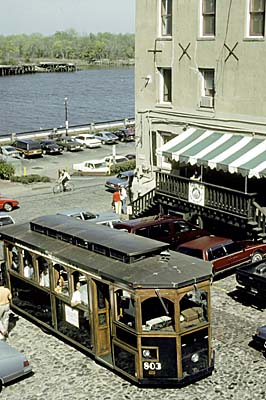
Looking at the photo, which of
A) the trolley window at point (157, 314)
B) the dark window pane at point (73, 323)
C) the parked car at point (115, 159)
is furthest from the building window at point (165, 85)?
the parked car at point (115, 159)

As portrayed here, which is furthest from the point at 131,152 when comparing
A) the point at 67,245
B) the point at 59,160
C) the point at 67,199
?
the point at 67,245

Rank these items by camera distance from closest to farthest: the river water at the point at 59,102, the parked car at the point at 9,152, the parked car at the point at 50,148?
1. the parked car at the point at 9,152
2. the parked car at the point at 50,148
3. the river water at the point at 59,102

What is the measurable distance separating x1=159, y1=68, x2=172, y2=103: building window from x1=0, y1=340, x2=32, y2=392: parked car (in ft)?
59.8

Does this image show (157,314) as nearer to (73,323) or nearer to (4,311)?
(73,323)

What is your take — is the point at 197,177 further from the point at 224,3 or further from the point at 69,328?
the point at 69,328

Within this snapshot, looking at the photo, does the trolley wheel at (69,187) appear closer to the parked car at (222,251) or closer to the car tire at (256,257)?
the parked car at (222,251)

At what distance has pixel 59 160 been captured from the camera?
55594mm

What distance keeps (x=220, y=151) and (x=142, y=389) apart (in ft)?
43.4

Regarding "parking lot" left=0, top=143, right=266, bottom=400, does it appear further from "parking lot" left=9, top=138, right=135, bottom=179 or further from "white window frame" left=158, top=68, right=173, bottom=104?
"parking lot" left=9, top=138, right=135, bottom=179

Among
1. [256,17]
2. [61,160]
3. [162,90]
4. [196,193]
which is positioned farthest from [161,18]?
[61,160]

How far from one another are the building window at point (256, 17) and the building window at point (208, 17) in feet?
7.09

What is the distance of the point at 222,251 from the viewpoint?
74.4ft

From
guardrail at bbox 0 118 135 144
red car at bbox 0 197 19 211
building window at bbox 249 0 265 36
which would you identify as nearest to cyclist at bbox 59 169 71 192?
red car at bbox 0 197 19 211

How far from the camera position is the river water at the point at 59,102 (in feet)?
309
